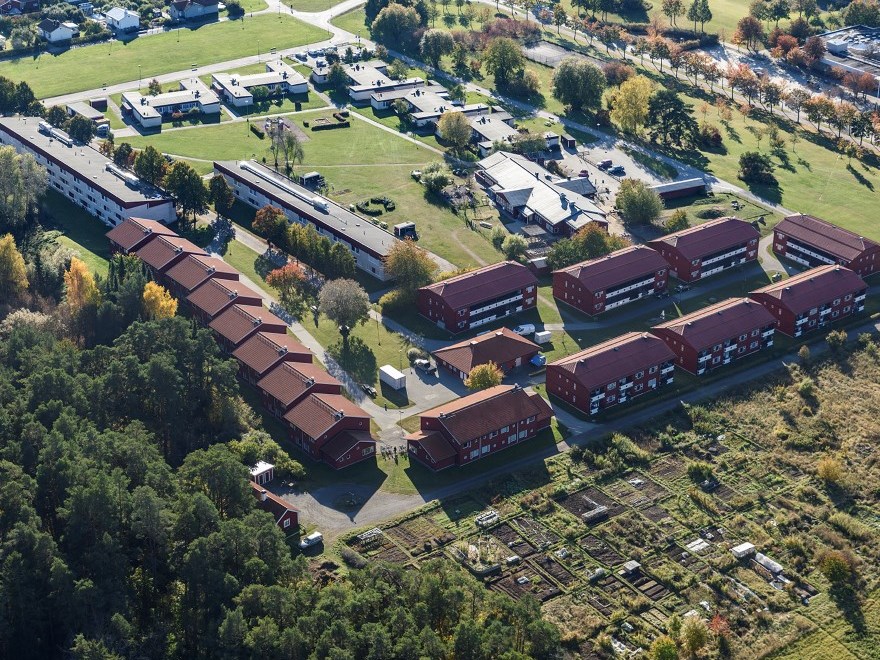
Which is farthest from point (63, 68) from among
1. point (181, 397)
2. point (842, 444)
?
point (842, 444)

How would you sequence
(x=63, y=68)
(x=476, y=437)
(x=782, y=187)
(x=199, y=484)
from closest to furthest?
(x=199, y=484)
(x=476, y=437)
(x=782, y=187)
(x=63, y=68)

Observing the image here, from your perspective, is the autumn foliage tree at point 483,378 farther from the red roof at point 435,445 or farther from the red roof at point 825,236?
the red roof at point 825,236

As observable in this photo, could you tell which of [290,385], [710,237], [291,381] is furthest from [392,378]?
[710,237]

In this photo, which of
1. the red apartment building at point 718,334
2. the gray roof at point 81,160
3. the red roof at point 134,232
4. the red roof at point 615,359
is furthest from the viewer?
the gray roof at point 81,160

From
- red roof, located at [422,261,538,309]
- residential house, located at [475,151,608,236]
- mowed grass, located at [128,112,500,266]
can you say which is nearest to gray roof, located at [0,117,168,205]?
mowed grass, located at [128,112,500,266]

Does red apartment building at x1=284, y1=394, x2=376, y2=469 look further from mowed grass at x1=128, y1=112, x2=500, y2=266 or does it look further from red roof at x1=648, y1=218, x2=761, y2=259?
red roof at x1=648, y1=218, x2=761, y2=259

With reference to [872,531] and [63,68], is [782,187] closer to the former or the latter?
[872,531]

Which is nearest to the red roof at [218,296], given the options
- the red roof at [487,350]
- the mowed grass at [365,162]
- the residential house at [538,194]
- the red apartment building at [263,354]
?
the red apartment building at [263,354]
